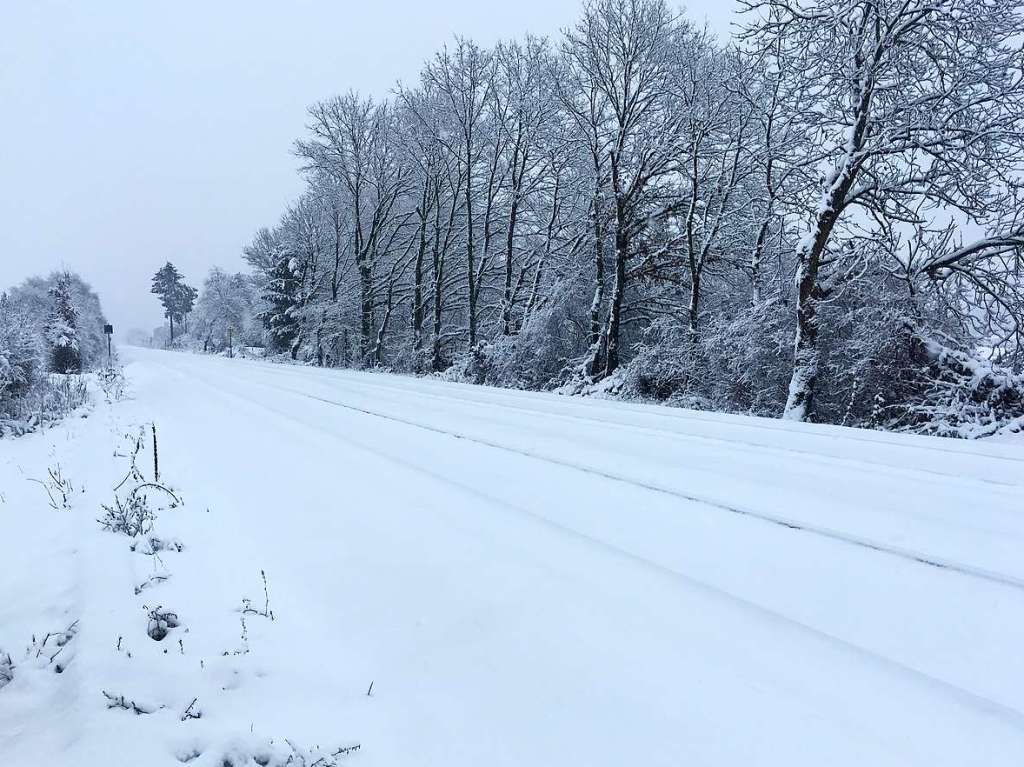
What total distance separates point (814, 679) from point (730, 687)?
0.96 ft

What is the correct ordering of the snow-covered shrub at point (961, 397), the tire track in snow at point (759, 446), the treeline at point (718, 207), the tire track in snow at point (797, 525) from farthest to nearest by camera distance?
the treeline at point (718, 207) → the snow-covered shrub at point (961, 397) → the tire track in snow at point (759, 446) → the tire track in snow at point (797, 525)

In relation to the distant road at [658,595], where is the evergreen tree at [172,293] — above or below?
above

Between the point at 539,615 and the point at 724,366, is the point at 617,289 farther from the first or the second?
the point at 539,615

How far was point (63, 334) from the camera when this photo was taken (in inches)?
1334

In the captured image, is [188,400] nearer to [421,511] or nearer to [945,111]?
[421,511]

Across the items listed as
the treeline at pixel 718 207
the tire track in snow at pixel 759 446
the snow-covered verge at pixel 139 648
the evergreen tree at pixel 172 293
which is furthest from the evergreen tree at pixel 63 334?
the evergreen tree at pixel 172 293

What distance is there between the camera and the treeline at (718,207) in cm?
881

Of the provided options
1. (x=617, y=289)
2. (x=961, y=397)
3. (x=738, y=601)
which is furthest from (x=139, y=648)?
(x=617, y=289)

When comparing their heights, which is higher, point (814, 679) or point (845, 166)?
point (845, 166)

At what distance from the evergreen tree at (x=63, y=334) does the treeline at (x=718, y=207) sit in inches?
693

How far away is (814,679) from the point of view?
6.03ft

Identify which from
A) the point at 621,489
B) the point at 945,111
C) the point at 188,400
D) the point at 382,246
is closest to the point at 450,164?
the point at 382,246

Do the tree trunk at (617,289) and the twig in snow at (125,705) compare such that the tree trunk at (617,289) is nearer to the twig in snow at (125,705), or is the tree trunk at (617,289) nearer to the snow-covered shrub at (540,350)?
the snow-covered shrub at (540,350)

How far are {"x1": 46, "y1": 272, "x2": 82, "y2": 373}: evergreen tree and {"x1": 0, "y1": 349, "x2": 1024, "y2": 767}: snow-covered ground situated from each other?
36.8m
